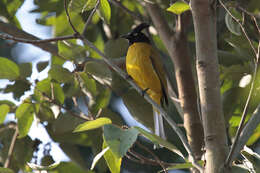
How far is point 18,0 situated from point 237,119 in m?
1.34

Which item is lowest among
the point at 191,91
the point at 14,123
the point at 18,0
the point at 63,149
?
the point at 63,149

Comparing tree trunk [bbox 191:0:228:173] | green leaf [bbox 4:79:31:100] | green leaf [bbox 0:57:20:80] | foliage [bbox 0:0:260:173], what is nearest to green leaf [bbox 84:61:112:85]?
foliage [bbox 0:0:260:173]

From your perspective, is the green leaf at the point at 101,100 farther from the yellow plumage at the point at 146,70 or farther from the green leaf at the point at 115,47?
the yellow plumage at the point at 146,70

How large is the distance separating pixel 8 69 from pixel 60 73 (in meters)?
0.22

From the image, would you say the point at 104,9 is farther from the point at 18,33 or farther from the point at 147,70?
the point at 147,70

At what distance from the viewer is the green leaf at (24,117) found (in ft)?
6.19

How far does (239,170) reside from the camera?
1.13 m

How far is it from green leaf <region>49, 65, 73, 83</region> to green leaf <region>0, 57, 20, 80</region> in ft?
0.58

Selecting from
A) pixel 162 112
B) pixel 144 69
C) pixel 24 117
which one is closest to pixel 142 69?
pixel 144 69

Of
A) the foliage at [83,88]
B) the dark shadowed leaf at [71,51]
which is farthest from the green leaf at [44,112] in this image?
the dark shadowed leaf at [71,51]

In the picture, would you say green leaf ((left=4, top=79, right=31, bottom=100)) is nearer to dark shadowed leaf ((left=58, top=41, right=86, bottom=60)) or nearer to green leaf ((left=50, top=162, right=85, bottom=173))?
dark shadowed leaf ((left=58, top=41, right=86, bottom=60))

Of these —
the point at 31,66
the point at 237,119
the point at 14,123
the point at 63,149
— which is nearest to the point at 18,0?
the point at 31,66

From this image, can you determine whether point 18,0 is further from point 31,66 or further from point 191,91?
point 191,91

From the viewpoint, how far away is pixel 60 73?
70.2 inches
